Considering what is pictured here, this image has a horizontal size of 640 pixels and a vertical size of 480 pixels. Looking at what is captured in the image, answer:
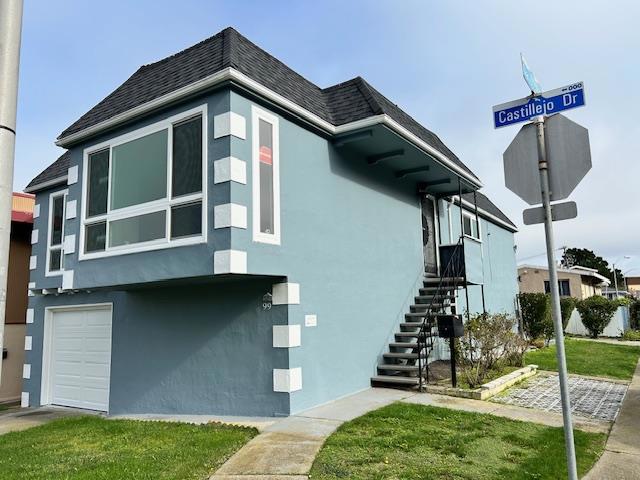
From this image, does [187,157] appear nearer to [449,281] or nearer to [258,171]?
[258,171]

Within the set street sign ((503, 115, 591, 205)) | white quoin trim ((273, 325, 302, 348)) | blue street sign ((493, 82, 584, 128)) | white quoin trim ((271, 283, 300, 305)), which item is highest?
blue street sign ((493, 82, 584, 128))

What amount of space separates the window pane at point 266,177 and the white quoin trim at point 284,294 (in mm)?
880

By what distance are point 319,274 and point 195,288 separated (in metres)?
2.19

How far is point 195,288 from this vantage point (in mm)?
8531

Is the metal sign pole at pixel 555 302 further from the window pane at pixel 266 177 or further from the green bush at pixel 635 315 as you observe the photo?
the green bush at pixel 635 315

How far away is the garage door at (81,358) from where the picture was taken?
10.4 meters

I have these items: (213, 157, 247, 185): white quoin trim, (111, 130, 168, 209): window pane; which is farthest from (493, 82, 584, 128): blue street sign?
(111, 130, 168, 209): window pane

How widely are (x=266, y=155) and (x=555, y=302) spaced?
500 centimetres

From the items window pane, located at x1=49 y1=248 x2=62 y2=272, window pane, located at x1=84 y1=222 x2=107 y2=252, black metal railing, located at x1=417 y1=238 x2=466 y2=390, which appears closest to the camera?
window pane, located at x1=84 y1=222 x2=107 y2=252

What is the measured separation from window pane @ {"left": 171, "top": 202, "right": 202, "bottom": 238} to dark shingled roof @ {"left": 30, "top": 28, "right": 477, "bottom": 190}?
6.26 feet

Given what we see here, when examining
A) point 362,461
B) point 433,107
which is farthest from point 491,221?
point 362,461

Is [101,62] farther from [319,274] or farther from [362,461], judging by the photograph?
[362,461]

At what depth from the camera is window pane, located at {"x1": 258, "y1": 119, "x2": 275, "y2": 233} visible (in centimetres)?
749

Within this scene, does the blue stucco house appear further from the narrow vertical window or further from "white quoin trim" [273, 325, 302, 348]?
the narrow vertical window
